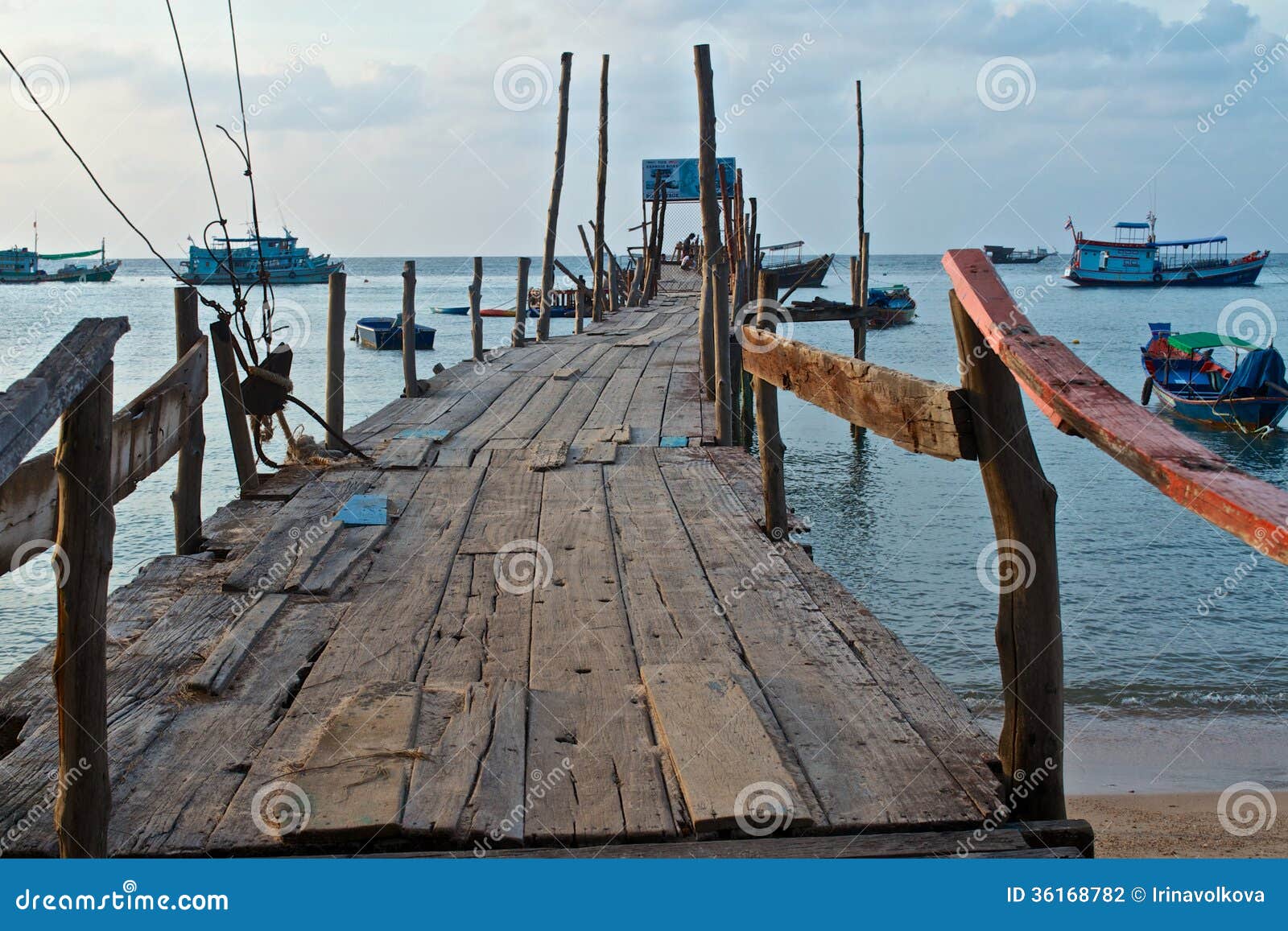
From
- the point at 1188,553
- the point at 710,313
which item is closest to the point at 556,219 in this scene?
the point at 710,313

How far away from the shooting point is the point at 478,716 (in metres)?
3.37

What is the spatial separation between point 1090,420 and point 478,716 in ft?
6.81

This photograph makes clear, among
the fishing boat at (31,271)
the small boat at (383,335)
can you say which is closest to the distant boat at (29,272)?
the fishing boat at (31,271)

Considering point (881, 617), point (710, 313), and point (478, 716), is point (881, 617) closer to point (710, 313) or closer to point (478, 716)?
point (710, 313)

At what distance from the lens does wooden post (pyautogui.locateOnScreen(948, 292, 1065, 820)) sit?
2.71 metres

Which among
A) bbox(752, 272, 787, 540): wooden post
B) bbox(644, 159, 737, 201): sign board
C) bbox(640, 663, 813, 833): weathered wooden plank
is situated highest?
bbox(644, 159, 737, 201): sign board

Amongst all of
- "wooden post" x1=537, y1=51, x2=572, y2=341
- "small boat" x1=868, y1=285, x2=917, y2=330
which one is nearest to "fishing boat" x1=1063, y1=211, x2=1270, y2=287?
"small boat" x1=868, y1=285, x2=917, y2=330

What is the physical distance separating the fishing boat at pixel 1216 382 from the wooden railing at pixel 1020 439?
69.8 ft

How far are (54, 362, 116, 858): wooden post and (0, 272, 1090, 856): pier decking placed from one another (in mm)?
187

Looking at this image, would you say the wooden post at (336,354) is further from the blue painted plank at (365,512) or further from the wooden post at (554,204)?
the wooden post at (554,204)

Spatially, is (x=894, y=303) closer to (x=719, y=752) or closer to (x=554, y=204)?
(x=554, y=204)

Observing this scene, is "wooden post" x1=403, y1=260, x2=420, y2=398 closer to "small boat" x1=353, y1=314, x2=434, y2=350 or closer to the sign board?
the sign board

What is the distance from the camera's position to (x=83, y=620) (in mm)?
2533

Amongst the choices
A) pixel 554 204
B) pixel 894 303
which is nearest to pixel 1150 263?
pixel 894 303
